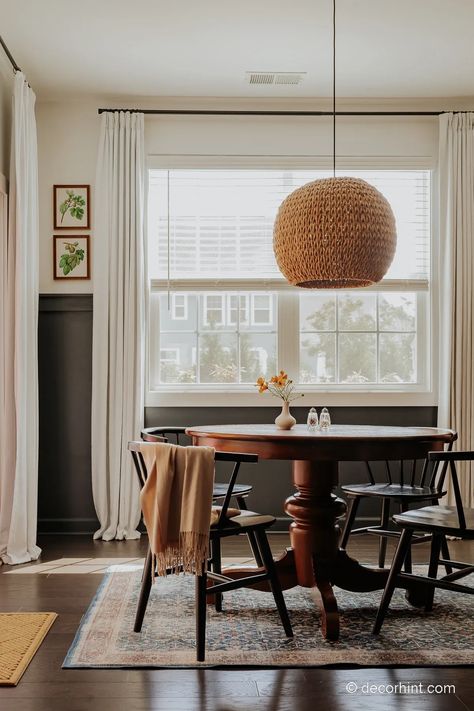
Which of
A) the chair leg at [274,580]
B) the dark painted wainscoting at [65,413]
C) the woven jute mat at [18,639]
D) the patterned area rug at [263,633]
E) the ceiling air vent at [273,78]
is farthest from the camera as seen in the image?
the dark painted wainscoting at [65,413]

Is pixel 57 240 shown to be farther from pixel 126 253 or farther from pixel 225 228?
pixel 225 228

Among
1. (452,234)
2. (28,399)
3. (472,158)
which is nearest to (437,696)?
(28,399)

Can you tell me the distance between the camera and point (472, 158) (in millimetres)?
5285

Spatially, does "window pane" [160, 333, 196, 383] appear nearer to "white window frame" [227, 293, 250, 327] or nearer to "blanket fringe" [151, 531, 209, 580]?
"white window frame" [227, 293, 250, 327]

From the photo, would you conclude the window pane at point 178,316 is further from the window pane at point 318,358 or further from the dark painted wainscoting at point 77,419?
the window pane at point 318,358

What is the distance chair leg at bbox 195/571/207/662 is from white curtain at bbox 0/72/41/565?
6.53 ft

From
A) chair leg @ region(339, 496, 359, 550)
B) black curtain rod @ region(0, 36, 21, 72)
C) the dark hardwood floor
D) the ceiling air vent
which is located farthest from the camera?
the ceiling air vent

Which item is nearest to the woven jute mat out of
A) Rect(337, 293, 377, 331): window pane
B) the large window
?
the large window

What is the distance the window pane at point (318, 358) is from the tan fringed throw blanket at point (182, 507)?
2723 mm

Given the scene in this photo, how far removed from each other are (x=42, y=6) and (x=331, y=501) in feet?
9.88

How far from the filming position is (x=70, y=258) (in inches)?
208

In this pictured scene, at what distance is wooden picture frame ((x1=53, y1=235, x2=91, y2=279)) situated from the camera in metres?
5.27

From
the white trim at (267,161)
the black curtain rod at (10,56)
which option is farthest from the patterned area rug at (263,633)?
the black curtain rod at (10,56)

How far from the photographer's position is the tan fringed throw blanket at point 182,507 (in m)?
2.71
